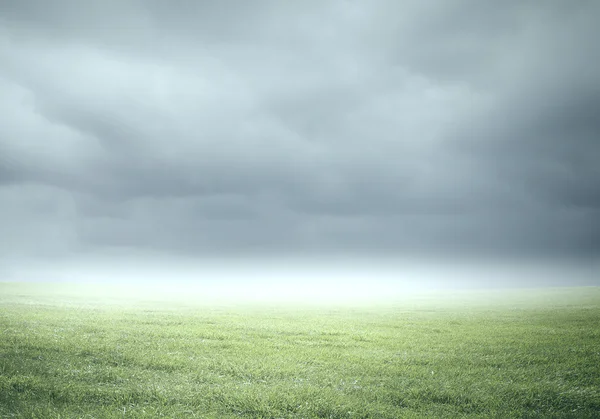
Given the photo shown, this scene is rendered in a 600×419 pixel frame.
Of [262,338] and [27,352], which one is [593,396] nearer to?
[262,338]

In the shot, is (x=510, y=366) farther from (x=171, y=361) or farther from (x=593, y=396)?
(x=171, y=361)

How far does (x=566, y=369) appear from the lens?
18.3 m

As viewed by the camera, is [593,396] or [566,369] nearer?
[593,396]

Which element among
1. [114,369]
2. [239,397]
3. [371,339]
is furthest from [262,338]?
[239,397]

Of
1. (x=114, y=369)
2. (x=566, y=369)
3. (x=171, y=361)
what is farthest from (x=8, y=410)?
(x=566, y=369)

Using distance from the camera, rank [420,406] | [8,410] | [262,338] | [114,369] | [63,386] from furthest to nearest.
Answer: [262,338] < [114,369] < [63,386] < [420,406] < [8,410]

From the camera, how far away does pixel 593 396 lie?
1477cm

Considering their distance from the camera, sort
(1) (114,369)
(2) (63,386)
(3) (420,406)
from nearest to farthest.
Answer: (3) (420,406), (2) (63,386), (1) (114,369)

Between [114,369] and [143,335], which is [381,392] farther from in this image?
[143,335]

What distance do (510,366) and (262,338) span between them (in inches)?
550

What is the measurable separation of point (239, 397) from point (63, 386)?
6.46m

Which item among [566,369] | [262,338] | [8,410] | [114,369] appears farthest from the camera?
[262,338]

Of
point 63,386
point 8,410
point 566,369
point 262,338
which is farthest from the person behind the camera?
point 262,338

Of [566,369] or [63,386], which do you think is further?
[566,369]
